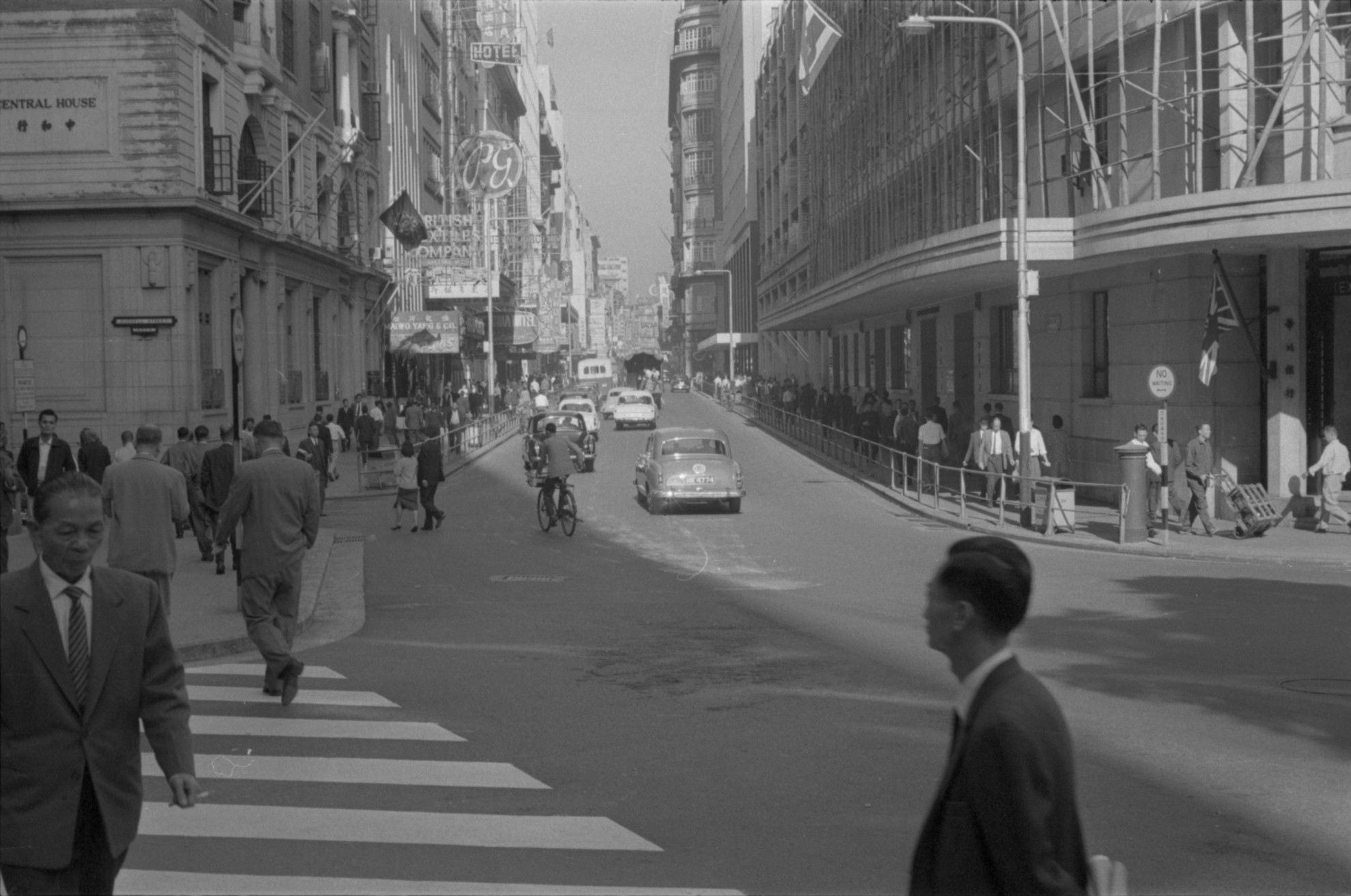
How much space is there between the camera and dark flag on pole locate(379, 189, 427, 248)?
5116 cm

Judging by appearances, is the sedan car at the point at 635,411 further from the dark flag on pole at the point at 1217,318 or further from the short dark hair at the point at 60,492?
the short dark hair at the point at 60,492

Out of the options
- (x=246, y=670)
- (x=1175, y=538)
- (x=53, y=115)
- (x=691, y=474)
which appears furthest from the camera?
(x=53, y=115)

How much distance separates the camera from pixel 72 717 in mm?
4414

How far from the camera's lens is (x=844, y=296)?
4206cm

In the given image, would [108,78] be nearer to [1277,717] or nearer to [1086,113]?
[1086,113]

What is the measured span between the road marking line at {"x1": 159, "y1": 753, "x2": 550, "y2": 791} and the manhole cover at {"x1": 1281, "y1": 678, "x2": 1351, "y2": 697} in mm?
5931

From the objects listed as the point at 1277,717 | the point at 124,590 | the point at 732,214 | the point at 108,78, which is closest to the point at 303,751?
the point at 124,590

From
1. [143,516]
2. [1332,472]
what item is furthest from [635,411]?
[143,516]

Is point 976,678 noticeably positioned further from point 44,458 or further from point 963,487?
point 963,487

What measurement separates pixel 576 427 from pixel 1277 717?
30.9m

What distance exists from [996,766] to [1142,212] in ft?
67.8

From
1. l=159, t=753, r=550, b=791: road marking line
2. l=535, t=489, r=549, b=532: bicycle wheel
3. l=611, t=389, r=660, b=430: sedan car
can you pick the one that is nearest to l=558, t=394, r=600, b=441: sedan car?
l=611, t=389, r=660, b=430: sedan car

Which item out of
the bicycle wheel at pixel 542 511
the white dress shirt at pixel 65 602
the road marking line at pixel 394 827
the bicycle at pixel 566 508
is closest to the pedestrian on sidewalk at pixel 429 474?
the bicycle wheel at pixel 542 511

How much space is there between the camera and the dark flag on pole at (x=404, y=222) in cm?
5116
